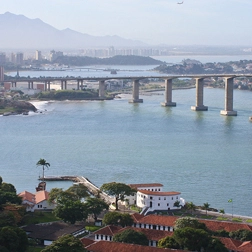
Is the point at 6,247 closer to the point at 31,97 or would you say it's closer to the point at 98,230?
the point at 98,230

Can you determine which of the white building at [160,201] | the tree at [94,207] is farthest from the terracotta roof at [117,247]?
the white building at [160,201]

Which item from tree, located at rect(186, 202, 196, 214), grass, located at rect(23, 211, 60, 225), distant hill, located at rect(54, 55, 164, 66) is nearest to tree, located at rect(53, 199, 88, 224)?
grass, located at rect(23, 211, 60, 225)

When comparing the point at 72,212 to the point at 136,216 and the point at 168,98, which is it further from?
the point at 168,98

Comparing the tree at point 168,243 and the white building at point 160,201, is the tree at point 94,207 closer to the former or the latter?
the white building at point 160,201

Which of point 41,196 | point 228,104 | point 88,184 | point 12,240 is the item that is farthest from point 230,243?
point 228,104

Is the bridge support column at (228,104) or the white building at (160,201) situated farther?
the bridge support column at (228,104)

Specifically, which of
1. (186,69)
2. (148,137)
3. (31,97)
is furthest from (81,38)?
(148,137)
